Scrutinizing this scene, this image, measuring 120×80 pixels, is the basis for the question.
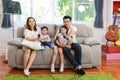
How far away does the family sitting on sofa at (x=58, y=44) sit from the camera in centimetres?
395

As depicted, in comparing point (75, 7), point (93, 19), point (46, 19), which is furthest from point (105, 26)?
point (46, 19)

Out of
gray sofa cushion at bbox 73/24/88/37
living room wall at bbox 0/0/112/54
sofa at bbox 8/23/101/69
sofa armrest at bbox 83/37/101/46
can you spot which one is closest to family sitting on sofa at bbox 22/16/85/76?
sofa at bbox 8/23/101/69

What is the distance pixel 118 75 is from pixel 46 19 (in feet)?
8.70

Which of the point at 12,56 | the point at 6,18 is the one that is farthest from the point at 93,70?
the point at 6,18

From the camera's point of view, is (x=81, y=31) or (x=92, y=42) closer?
(x=92, y=42)

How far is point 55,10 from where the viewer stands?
575 centimetres

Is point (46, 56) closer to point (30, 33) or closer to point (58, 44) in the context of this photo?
point (58, 44)

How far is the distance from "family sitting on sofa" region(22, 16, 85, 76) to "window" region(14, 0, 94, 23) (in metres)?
1.44

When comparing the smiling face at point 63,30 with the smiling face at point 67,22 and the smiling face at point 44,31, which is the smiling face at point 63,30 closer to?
the smiling face at point 67,22

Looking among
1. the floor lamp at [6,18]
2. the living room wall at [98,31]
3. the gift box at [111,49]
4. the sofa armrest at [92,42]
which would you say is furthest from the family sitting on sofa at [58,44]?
the living room wall at [98,31]

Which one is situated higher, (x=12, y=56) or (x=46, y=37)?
(x=46, y=37)

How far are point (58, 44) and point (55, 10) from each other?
1.84 metres

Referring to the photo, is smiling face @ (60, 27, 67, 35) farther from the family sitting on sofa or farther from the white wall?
the white wall

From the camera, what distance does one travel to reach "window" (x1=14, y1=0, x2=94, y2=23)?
18.7 feet
